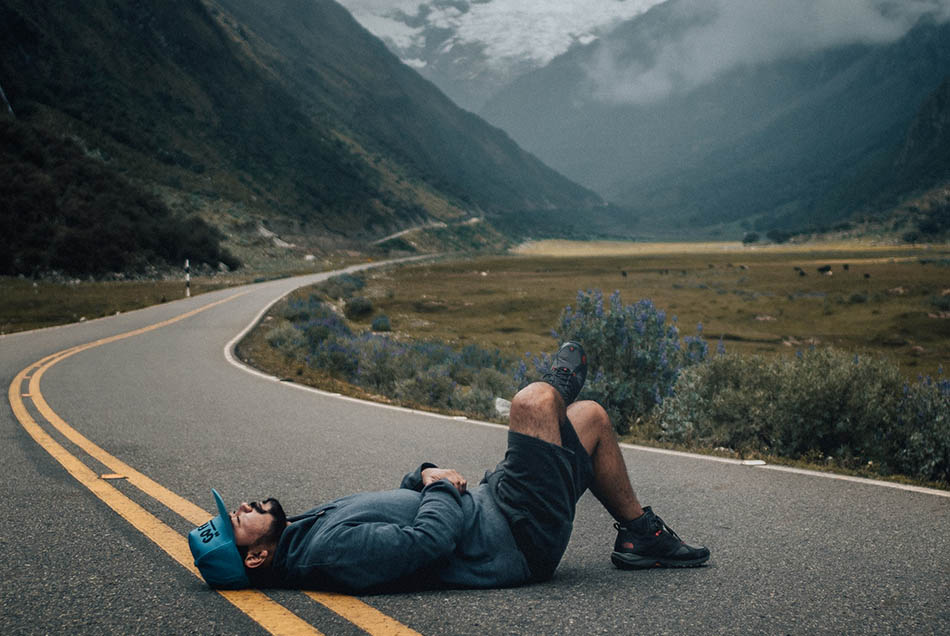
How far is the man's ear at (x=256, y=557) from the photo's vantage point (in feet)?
10.7

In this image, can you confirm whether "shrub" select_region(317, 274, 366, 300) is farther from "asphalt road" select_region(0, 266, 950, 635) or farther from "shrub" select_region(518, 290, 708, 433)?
"asphalt road" select_region(0, 266, 950, 635)

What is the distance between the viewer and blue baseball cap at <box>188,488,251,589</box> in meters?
3.22

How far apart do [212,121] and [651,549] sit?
76643mm

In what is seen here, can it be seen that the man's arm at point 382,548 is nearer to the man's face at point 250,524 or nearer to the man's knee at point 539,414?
the man's face at point 250,524

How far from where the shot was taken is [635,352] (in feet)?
32.3

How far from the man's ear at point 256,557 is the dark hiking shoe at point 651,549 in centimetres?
179

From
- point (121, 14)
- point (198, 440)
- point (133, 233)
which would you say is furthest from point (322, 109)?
point (198, 440)

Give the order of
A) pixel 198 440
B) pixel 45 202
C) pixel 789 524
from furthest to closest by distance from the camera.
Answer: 1. pixel 45 202
2. pixel 198 440
3. pixel 789 524

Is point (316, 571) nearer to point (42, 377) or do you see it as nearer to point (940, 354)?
point (42, 377)

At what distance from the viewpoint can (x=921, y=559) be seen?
3.86 metres

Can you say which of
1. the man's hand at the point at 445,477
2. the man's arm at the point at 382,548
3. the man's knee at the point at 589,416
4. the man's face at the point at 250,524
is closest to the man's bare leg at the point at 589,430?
the man's knee at the point at 589,416

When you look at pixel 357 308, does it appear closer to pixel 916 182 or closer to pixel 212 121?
pixel 212 121

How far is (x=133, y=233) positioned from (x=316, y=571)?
38275 mm

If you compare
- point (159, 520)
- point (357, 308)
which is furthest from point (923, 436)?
point (357, 308)
